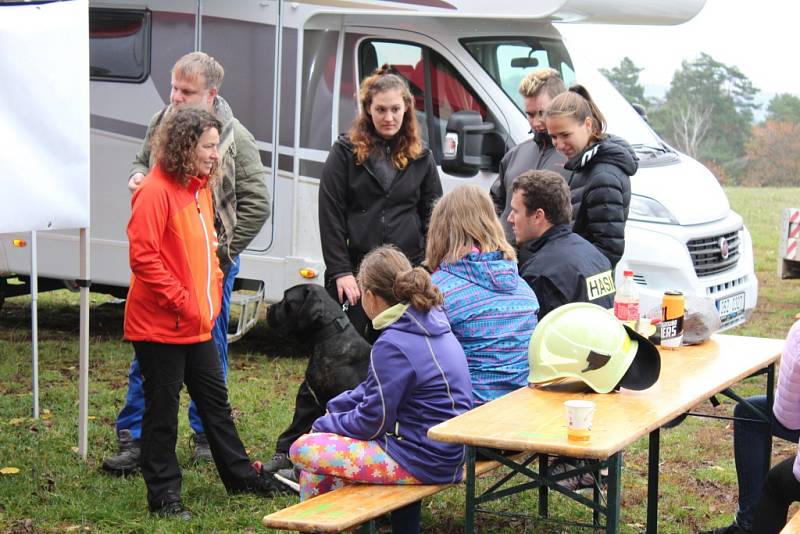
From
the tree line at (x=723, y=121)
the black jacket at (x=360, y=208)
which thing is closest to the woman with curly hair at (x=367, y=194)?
the black jacket at (x=360, y=208)

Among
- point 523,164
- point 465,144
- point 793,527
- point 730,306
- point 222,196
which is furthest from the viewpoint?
point 730,306

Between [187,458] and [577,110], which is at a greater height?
[577,110]

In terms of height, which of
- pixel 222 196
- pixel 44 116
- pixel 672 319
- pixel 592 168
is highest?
pixel 44 116

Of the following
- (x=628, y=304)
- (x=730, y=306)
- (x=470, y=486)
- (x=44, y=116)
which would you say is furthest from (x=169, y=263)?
(x=730, y=306)

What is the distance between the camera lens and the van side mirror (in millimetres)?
7430

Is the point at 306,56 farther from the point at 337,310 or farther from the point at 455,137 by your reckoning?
the point at 337,310

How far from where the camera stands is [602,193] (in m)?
5.34

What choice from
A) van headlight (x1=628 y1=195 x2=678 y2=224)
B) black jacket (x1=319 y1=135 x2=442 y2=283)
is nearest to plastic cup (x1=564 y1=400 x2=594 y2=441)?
black jacket (x1=319 y1=135 x2=442 y2=283)

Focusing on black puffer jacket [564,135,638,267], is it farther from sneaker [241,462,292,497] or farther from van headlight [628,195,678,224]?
van headlight [628,195,678,224]

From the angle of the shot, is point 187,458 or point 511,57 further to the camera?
point 511,57

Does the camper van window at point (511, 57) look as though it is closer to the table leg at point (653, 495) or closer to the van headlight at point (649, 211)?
the van headlight at point (649, 211)

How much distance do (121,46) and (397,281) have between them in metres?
4.87

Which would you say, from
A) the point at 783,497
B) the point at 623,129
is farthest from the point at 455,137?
the point at 783,497

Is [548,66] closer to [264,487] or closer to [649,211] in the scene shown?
[649,211]
